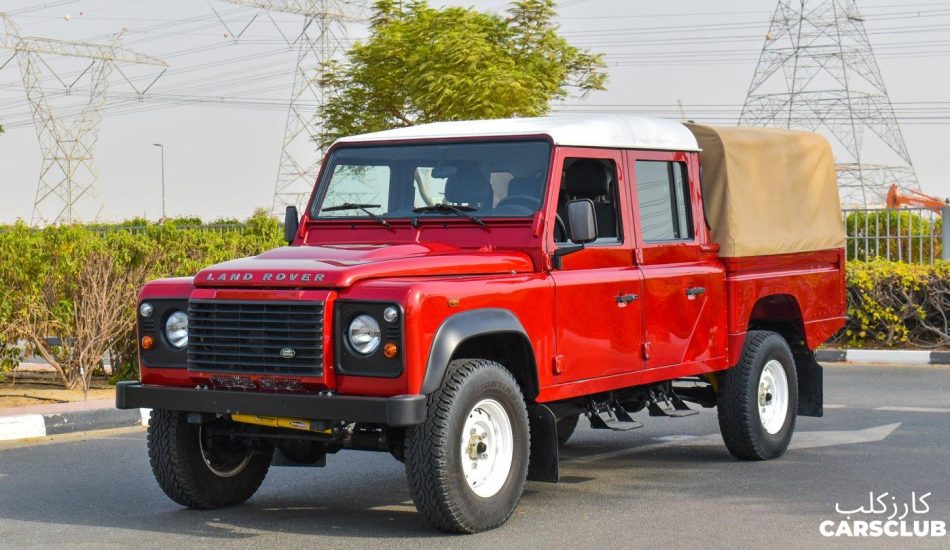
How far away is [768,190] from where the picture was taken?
31.2ft

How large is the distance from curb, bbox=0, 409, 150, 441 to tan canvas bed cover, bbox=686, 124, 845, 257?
5383 mm

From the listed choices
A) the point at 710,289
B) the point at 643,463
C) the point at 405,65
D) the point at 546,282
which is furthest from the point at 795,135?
the point at 405,65

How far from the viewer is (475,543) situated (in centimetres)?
655

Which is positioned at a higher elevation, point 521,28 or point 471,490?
point 521,28

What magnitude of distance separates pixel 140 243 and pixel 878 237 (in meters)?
11.1

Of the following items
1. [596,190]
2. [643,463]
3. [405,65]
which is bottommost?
[643,463]

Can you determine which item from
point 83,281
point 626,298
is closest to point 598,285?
point 626,298

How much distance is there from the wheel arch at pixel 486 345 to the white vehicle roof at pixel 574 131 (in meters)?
1.26

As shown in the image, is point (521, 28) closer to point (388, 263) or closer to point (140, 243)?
point (140, 243)

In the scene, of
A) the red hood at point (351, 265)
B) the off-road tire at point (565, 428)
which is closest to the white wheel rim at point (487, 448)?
the red hood at point (351, 265)

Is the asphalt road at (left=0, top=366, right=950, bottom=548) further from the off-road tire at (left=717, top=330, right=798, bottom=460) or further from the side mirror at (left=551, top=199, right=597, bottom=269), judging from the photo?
the side mirror at (left=551, top=199, right=597, bottom=269)

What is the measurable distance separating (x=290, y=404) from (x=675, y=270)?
9.46 feet

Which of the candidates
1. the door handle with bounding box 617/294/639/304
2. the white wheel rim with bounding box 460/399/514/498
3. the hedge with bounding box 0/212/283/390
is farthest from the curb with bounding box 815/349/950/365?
the white wheel rim with bounding box 460/399/514/498

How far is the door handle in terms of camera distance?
7777 mm
